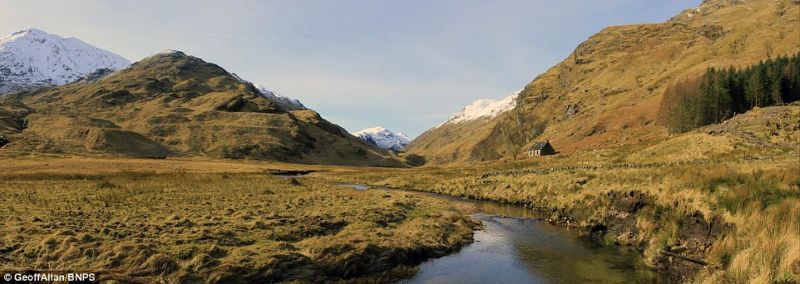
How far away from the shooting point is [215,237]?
76.9 feet

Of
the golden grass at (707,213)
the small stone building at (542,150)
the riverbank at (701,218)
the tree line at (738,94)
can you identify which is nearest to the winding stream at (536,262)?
the riverbank at (701,218)

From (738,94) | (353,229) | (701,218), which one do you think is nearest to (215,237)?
(353,229)

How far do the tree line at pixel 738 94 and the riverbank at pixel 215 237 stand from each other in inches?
4003

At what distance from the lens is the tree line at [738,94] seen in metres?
104

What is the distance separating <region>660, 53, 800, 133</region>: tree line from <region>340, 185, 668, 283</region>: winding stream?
98685 millimetres

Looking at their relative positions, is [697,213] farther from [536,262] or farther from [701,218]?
[536,262]

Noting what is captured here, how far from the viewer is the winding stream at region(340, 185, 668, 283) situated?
22688mm

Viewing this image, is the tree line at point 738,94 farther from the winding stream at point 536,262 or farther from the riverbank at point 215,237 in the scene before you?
the riverbank at point 215,237

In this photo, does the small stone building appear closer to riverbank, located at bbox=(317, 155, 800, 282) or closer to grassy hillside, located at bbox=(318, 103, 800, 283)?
grassy hillside, located at bbox=(318, 103, 800, 283)

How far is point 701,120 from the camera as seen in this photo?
111000 mm

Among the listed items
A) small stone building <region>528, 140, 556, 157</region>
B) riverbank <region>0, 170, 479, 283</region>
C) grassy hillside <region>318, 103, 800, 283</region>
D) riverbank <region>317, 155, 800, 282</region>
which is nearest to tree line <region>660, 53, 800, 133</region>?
small stone building <region>528, 140, 556, 157</region>

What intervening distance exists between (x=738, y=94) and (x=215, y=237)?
417 ft

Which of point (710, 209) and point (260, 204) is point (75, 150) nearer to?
point (260, 204)

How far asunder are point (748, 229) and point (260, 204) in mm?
32666
